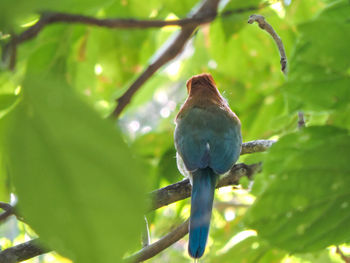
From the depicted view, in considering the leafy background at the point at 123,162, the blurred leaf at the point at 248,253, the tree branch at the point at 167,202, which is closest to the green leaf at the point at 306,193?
the leafy background at the point at 123,162

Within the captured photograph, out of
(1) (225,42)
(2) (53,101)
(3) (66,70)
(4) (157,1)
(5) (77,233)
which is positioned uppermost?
(2) (53,101)

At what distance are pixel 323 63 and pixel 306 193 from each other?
0.24 metres

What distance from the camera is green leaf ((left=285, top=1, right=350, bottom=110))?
36.6 inches

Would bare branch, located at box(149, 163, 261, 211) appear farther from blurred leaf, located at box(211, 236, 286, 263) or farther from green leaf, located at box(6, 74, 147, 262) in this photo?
green leaf, located at box(6, 74, 147, 262)

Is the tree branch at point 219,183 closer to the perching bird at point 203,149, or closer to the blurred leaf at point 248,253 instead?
the perching bird at point 203,149

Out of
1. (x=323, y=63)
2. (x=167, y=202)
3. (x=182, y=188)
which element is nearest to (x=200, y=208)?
(x=182, y=188)

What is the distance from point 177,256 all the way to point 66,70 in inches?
67.3

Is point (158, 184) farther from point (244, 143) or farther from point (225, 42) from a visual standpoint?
point (225, 42)

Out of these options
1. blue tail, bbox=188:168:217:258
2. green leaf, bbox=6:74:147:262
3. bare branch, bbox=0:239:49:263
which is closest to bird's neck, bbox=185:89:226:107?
blue tail, bbox=188:168:217:258

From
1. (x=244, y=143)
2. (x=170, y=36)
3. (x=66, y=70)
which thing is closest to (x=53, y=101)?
(x=66, y=70)

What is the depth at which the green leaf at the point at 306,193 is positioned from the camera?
917mm

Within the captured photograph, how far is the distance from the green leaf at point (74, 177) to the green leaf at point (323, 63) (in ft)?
1.57

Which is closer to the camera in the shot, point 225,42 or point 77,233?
point 77,233

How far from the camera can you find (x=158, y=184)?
7.16ft
